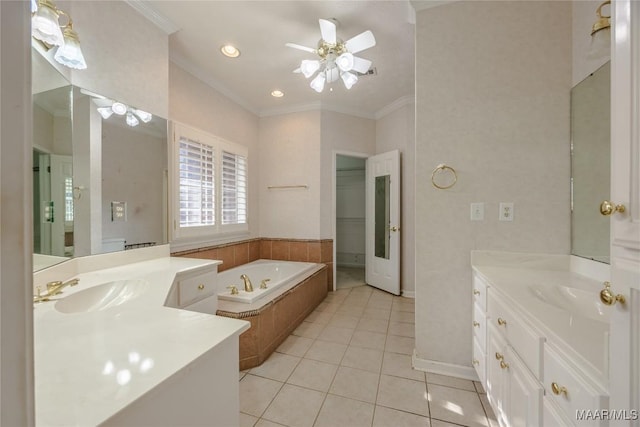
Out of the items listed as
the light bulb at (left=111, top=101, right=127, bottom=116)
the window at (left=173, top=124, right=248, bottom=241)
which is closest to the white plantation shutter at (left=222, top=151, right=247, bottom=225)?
the window at (left=173, top=124, right=248, bottom=241)

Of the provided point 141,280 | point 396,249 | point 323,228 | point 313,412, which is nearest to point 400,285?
point 396,249

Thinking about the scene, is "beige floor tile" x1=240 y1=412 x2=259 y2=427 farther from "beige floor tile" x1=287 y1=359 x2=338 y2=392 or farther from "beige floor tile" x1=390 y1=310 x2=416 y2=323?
"beige floor tile" x1=390 y1=310 x2=416 y2=323

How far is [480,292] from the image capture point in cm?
153

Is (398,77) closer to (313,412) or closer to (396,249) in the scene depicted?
(396,249)

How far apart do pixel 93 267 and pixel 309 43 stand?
2.45 metres

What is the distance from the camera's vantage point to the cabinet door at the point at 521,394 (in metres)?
0.87

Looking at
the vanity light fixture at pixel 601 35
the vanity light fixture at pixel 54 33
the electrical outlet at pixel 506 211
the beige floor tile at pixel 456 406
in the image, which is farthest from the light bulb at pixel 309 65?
the beige floor tile at pixel 456 406

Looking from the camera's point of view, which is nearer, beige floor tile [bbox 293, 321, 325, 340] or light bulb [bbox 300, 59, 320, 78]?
light bulb [bbox 300, 59, 320, 78]

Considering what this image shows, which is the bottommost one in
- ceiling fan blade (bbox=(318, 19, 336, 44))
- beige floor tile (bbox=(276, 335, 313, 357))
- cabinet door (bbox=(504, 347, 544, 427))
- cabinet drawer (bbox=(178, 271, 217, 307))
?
beige floor tile (bbox=(276, 335, 313, 357))

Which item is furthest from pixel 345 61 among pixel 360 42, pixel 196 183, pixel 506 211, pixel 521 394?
pixel 521 394

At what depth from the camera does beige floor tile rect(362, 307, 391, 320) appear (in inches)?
110

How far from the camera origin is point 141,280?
53.4 inches

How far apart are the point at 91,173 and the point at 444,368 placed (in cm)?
274

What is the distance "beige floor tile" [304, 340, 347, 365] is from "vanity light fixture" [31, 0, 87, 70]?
8.01 feet
